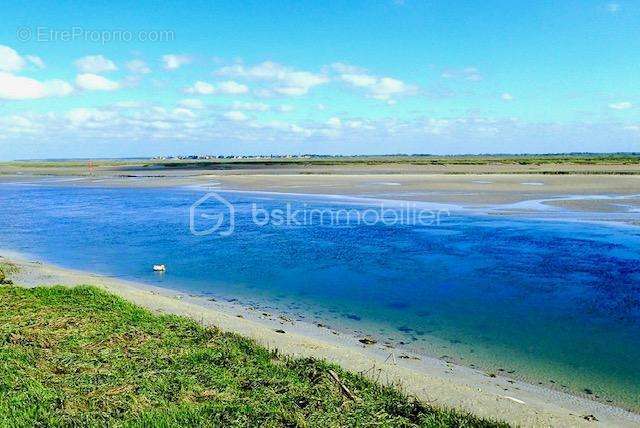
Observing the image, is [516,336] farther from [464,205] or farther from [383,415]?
[464,205]

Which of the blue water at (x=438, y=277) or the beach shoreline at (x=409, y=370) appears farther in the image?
the blue water at (x=438, y=277)

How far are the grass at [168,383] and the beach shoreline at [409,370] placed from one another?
0.69 m

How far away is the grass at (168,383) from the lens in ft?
21.5

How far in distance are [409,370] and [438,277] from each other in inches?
310

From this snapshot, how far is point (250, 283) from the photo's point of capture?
52.8ft

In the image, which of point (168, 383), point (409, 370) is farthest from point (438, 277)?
point (168, 383)

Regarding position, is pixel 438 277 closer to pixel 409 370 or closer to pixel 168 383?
pixel 409 370

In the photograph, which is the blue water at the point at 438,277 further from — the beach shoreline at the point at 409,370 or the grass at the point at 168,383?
the grass at the point at 168,383

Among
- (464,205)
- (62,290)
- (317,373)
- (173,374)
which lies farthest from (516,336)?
(464,205)

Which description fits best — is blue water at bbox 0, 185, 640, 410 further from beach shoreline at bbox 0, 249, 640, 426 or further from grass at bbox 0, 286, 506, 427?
grass at bbox 0, 286, 506, 427

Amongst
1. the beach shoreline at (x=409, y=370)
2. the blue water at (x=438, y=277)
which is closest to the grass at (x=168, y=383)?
the beach shoreline at (x=409, y=370)

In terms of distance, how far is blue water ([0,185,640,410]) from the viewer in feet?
34.4

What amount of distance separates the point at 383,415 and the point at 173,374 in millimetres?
3333

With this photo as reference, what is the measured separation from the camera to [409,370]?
899 cm
